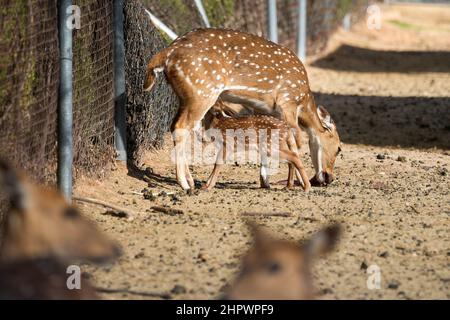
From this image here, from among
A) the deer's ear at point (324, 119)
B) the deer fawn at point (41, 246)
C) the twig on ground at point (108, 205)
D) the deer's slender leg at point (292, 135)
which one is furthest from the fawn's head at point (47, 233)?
the deer's ear at point (324, 119)

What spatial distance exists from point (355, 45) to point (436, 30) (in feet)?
15.7

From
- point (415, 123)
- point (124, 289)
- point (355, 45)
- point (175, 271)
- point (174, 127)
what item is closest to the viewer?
point (124, 289)

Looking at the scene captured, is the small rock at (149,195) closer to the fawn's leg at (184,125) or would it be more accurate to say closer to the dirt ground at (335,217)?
the dirt ground at (335,217)

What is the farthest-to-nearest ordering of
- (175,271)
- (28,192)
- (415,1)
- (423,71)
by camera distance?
(415,1), (423,71), (175,271), (28,192)

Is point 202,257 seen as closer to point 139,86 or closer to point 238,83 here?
point 238,83

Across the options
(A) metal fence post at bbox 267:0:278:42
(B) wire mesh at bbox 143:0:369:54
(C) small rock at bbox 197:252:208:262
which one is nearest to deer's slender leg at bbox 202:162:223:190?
(C) small rock at bbox 197:252:208:262

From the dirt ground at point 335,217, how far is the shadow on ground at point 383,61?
5000 millimetres

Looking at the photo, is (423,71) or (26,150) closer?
(26,150)

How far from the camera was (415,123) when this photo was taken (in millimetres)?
13469

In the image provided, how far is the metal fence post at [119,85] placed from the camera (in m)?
9.17

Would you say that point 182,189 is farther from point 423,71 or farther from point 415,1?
point 415,1

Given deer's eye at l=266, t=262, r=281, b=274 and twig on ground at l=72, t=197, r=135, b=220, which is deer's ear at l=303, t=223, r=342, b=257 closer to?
deer's eye at l=266, t=262, r=281, b=274

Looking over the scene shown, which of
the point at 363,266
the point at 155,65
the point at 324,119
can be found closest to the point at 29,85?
the point at 155,65
